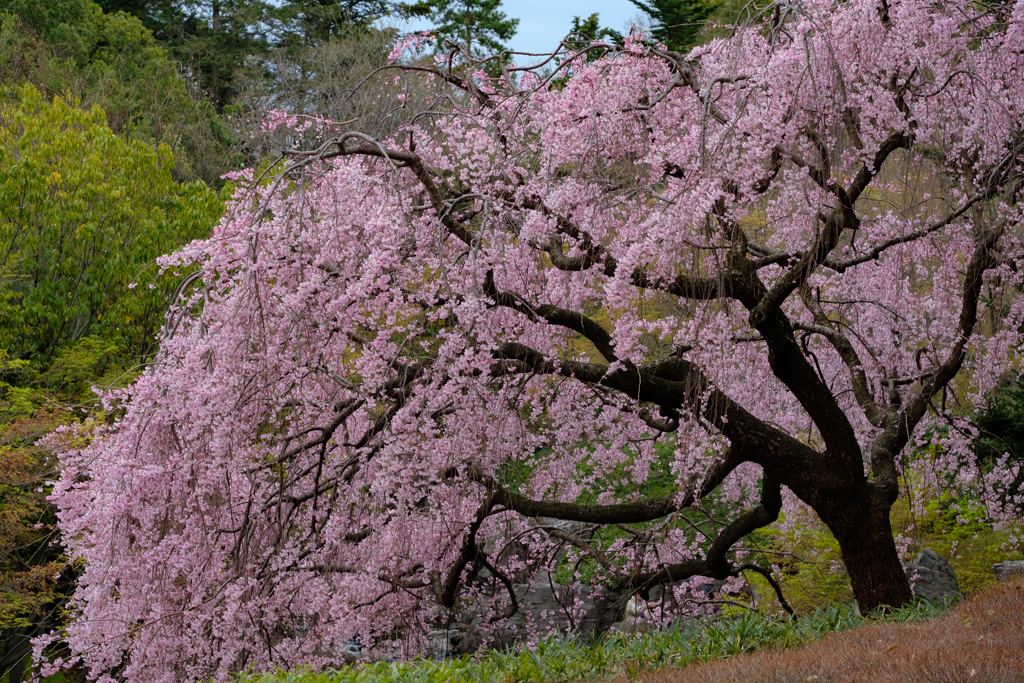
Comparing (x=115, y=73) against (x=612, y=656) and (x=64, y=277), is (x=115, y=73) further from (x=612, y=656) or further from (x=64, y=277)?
(x=612, y=656)

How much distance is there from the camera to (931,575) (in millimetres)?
8867

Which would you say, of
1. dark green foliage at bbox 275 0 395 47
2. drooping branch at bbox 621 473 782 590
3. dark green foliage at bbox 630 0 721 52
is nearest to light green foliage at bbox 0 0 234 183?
dark green foliage at bbox 275 0 395 47

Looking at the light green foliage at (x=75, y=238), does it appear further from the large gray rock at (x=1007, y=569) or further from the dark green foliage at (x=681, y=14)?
the large gray rock at (x=1007, y=569)

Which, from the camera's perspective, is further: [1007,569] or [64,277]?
[64,277]

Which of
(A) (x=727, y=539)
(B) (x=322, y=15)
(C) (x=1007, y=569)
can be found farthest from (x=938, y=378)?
(B) (x=322, y=15)

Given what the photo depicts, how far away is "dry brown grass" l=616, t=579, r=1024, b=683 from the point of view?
3414 millimetres

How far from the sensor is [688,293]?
5211mm

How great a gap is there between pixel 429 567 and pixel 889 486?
3484mm

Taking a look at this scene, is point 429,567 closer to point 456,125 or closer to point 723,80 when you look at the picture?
point 456,125

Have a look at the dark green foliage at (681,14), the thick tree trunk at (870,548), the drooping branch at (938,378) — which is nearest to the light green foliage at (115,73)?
the dark green foliage at (681,14)

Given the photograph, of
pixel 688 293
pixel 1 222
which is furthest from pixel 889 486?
pixel 1 222

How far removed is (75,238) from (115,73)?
39.9ft

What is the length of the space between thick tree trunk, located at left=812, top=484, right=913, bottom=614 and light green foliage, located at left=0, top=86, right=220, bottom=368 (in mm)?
10351

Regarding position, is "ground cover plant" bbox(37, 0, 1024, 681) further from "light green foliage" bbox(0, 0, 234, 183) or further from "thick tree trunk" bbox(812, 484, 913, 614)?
"light green foliage" bbox(0, 0, 234, 183)
